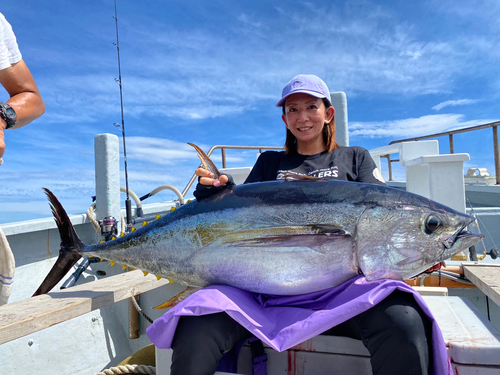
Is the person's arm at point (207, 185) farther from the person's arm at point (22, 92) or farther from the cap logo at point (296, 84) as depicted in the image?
the person's arm at point (22, 92)

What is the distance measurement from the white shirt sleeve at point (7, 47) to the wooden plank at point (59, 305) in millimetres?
1316

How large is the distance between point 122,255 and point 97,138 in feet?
8.56

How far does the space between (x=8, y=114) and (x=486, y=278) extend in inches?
108

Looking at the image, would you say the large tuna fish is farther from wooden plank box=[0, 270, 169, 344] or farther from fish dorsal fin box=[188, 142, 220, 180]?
wooden plank box=[0, 270, 169, 344]

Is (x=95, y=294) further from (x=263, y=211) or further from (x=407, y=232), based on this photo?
(x=407, y=232)

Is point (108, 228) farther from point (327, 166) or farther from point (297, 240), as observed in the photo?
point (297, 240)

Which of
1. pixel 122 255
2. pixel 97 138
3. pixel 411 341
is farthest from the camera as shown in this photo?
pixel 97 138

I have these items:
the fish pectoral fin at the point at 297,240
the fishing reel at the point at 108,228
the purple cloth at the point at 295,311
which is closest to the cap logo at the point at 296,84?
the fish pectoral fin at the point at 297,240

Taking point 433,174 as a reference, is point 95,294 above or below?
Result: below

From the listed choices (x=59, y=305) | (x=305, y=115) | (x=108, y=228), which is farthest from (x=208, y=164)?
(x=108, y=228)

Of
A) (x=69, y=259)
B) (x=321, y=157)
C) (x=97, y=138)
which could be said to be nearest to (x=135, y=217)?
(x=97, y=138)

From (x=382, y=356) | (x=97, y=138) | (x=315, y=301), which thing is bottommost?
(x=382, y=356)

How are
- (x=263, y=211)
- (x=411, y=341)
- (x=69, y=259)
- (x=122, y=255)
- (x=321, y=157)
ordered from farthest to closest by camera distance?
1. (x=321, y=157)
2. (x=69, y=259)
3. (x=122, y=255)
4. (x=263, y=211)
5. (x=411, y=341)

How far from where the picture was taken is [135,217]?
4.34m
